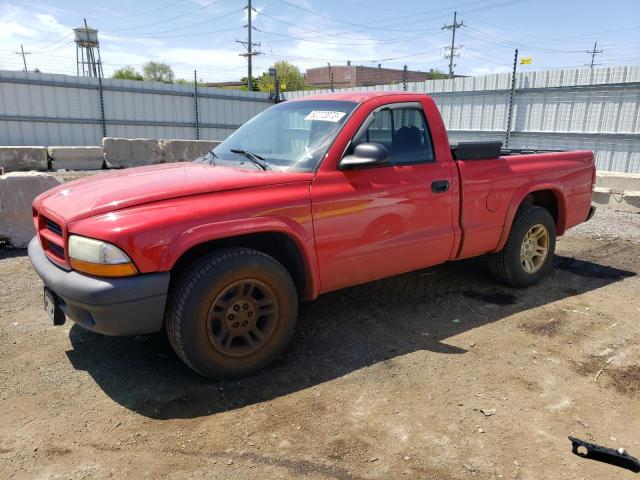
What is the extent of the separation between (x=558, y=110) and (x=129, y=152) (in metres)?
12.2

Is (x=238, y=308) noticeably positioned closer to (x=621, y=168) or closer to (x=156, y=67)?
(x=621, y=168)

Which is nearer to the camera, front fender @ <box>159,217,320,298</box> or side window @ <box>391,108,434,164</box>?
front fender @ <box>159,217,320,298</box>

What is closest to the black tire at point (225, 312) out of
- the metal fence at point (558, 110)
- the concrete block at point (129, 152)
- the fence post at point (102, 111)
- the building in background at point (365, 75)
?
the metal fence at point (558, 110)

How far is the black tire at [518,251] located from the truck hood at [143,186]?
8.10ft

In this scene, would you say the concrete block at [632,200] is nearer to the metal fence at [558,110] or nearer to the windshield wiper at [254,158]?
the metal fence at [558,110]

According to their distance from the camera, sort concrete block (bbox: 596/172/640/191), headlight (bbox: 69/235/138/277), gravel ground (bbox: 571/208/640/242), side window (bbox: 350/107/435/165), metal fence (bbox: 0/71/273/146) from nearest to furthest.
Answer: headlight (bbox: 69/235/138/277)
side window (bbox: 350/107/435/165)
gravel ground (bbox: 571/208/640/242)
concrete block (bbox: 596/172/640/191)
metal fence (bbox: 0/71/273/146)

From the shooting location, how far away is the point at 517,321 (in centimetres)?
432

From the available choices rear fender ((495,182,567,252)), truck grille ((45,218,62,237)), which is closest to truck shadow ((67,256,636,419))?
rear fender ((495,182,567,252))

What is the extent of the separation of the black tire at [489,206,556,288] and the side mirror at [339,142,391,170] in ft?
6.66

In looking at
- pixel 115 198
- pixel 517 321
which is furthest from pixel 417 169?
pixel 115 198

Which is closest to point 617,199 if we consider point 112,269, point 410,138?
point 410,138

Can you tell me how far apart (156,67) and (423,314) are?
9369 centimetres

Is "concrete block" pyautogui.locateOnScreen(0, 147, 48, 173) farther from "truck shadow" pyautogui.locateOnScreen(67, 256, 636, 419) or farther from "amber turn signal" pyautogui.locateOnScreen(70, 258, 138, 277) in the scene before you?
"amber turn signal" pyautogui.locateOnScreen(70, 258, 138, 277)

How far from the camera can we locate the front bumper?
109 inches
